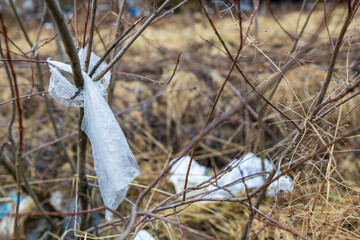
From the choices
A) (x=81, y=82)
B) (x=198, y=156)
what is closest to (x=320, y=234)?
(x=81, y=82)

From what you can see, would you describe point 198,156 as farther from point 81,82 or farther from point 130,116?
point 81,82

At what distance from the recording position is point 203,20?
508 centimetres

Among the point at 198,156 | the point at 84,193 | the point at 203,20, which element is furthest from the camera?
the point at 203,20

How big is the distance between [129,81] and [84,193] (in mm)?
1815

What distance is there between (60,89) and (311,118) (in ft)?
2.24

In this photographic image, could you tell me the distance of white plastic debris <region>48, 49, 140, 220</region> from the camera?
0.80m

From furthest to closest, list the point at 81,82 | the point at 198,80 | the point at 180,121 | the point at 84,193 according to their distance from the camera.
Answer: the point at 198,80 → the point at 180,121 → the point at 84,193 → the point at 81,82

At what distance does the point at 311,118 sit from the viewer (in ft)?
2.71

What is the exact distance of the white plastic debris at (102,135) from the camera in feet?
2.63

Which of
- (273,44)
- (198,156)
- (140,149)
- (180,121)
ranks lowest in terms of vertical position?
(198,156)

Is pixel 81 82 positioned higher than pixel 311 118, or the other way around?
pixel 81 82

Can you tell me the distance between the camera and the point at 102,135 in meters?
0.81

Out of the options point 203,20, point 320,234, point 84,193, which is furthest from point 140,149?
point 203,20

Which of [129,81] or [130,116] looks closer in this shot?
[130,116]
